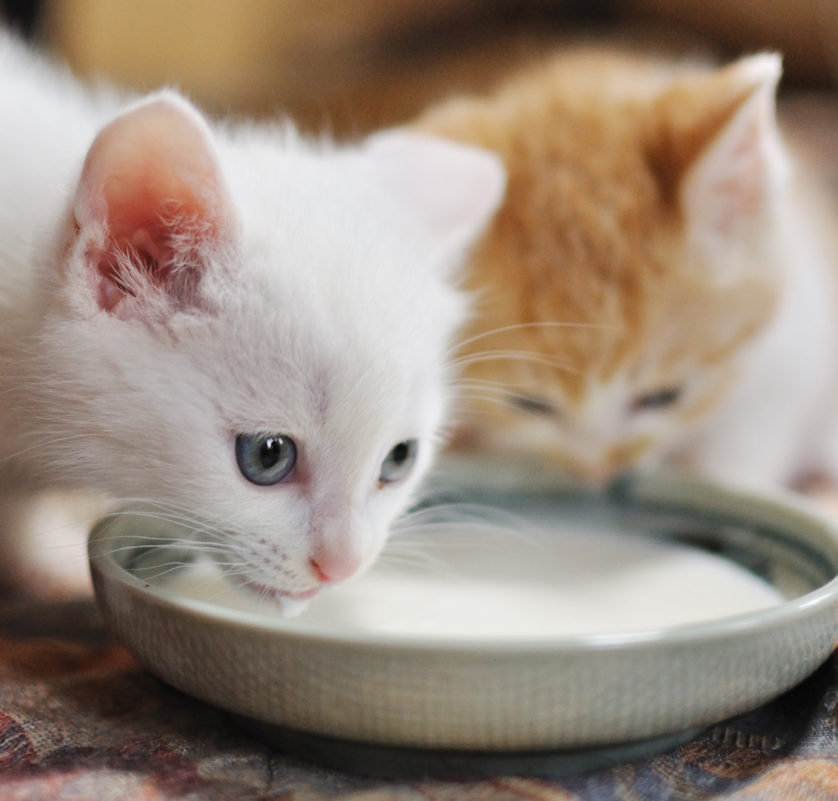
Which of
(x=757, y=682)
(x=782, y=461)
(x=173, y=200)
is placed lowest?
(x=782, y=461)

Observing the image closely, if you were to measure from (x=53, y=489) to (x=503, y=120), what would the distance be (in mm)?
751

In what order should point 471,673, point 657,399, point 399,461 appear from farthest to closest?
point 657,399 < point 399,461 < point 471,673

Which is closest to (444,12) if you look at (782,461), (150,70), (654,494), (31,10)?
(150,70)

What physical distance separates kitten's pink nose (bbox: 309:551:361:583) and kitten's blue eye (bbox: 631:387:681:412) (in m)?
0.55

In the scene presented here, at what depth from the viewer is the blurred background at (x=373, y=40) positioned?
1.99 meters

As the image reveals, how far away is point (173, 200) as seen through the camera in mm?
724

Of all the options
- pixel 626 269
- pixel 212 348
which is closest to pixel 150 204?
pixel 212 348

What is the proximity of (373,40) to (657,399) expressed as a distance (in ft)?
4.80

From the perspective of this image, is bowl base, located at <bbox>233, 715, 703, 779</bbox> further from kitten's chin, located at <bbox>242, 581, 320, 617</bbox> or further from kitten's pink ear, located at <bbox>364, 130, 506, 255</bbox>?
kitten's pink ear, located at <bbox>364, 130, 506, 255</bbox>

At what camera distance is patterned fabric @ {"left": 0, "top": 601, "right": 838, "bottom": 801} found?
0.68m

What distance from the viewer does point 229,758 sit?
2.42ft

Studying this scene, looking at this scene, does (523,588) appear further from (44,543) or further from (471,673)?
(44,543)

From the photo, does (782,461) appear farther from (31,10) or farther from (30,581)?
(31,10)

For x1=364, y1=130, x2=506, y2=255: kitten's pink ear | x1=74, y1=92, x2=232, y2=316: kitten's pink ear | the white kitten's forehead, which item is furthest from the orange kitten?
x1=74, y1=92, x2=232, y2=316: kitten's pink ear
